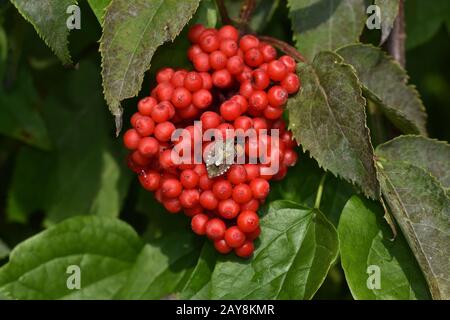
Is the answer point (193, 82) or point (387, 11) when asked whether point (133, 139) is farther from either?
point (387, 11)

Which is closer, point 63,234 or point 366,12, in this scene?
point 366,12

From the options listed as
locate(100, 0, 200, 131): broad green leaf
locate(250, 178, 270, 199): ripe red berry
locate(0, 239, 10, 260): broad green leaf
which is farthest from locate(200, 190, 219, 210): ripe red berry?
locate(0, 239, 10, 260): broad green leaf

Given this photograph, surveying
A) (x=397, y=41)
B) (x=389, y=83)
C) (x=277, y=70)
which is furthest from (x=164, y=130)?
(x=397, y=41)

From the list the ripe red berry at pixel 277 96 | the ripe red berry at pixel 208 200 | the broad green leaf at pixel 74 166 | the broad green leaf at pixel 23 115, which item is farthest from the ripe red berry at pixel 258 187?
the broad green leaf at pixel 23 115

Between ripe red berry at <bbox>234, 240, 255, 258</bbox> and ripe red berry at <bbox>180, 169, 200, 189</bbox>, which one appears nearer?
ripe red berry at <bbox>180, 169, 200, 189</bbox>

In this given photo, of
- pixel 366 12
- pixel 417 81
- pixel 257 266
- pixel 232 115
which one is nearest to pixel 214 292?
pixel 257 266

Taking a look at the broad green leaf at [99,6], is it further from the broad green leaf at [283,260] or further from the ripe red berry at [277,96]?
the broad green leaf at [283,260]

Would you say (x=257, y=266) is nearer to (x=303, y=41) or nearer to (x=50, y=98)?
(x=303, y=41)

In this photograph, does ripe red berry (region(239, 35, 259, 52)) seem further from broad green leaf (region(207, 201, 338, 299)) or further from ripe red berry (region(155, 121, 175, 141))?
broad green leaf (region(207, 201, 338, 299))
